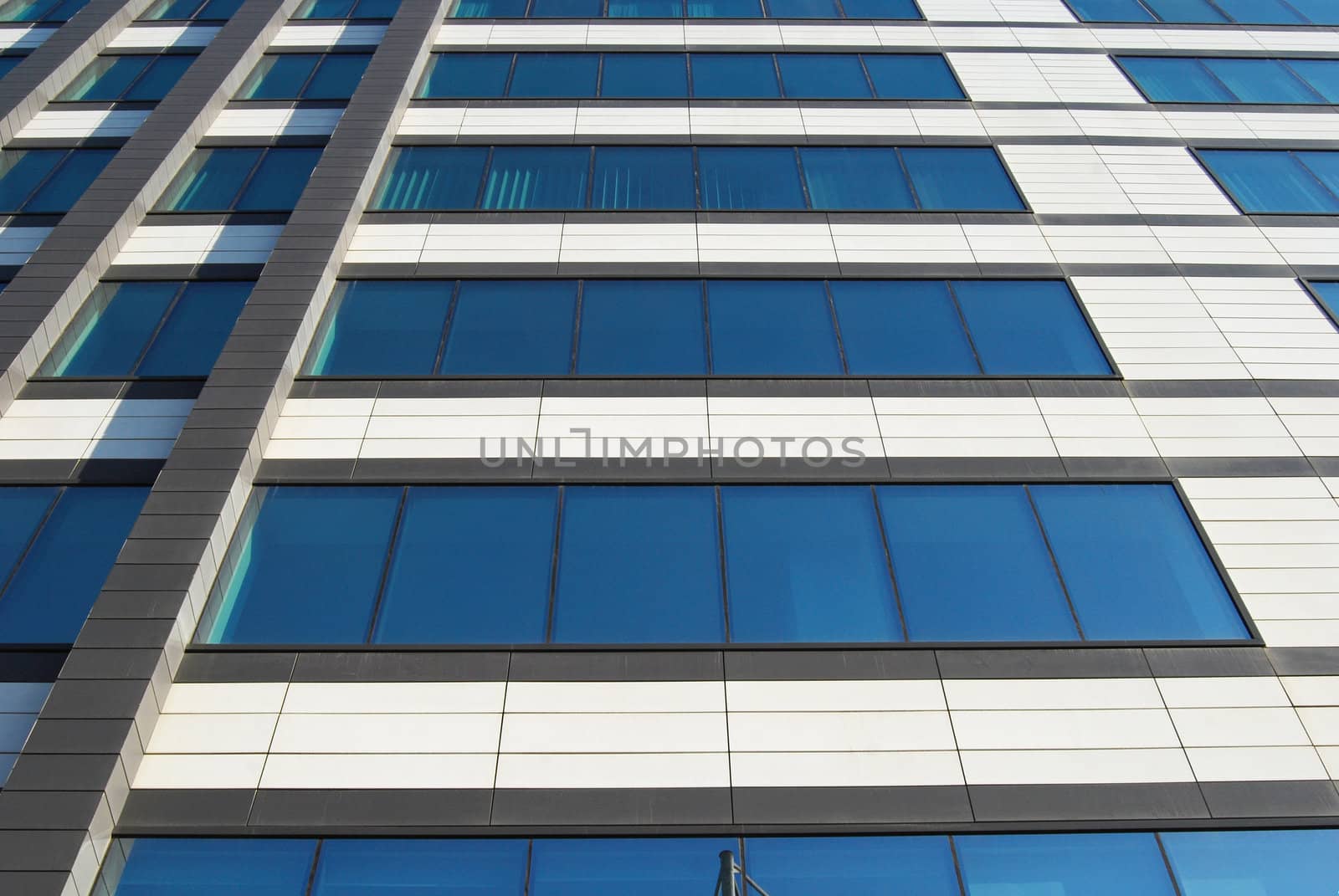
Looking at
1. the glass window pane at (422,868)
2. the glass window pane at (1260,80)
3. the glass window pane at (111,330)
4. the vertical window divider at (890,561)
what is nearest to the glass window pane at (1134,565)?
the vertical window divider at (890,561)

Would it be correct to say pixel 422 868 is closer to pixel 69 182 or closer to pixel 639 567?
pixel 639 567

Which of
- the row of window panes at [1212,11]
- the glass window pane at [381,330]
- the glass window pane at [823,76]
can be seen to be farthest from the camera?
the row of window panes at [1212,11]

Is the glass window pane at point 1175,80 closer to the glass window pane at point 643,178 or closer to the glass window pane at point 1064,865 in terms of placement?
the glass window pane at point 643,178

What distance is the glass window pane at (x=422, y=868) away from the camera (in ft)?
32.4

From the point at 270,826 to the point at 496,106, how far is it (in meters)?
16.3

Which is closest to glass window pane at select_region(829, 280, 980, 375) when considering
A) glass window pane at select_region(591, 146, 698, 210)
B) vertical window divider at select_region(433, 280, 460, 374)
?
glass window pane at select_region(591, 146, 698, 210)

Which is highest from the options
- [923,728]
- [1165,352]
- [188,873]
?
[1165,352]

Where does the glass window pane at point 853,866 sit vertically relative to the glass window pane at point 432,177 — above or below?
below

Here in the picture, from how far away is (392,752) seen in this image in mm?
10648

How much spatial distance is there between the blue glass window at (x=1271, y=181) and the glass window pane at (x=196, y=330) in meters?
20.0

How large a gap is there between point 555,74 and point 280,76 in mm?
7193

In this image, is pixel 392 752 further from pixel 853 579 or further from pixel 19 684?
pixel 853 579

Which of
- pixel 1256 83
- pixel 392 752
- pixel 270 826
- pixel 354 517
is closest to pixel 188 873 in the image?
pixel 270 826

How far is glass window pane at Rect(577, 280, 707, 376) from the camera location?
1534cm
